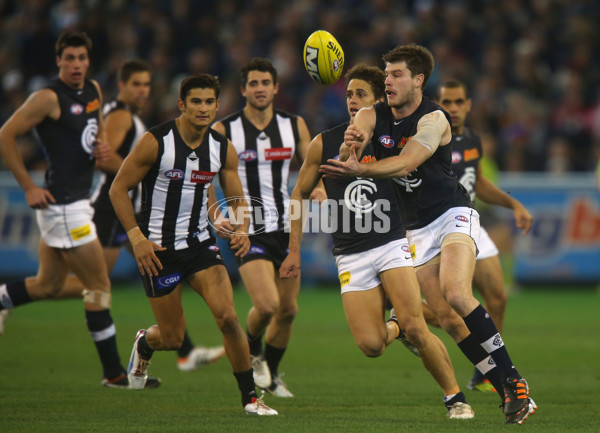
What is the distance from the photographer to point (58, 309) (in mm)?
13422

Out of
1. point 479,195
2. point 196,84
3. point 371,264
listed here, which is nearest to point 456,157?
point 479,195

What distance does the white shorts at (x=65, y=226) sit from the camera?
778 cm

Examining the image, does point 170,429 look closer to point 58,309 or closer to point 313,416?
point 313,416

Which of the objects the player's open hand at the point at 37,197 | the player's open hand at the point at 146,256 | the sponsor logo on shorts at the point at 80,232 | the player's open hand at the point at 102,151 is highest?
the player's open hand at the point at 102,151

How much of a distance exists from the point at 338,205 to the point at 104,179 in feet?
9.85

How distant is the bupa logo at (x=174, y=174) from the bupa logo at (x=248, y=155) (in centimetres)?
146

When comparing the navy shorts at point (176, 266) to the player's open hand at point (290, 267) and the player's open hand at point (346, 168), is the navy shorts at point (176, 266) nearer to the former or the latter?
the player's open hand at point (290, 267)

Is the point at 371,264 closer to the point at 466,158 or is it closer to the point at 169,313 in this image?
the point at 169,313

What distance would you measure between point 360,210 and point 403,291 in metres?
0.72

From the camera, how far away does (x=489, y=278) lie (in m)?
7.83

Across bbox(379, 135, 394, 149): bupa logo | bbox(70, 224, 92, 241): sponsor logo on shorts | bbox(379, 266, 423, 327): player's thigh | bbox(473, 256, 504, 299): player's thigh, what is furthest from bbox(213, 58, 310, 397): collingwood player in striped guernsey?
bbox(379, 135, 394, 149): bupa logo

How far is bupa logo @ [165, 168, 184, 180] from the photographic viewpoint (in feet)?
21.6

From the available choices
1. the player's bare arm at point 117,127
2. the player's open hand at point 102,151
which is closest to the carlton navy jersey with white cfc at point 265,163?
the player's open hand at point 102,151

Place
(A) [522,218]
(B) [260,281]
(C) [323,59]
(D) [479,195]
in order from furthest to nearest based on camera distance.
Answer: (D) [479,195] < (A) [522,218] < (B) [260,281] < (C) [323,59]
